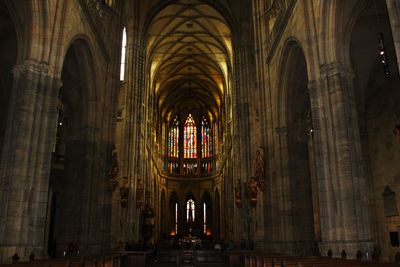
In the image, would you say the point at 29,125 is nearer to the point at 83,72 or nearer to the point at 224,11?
the point at 83,72

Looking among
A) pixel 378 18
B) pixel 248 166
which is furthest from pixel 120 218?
pixel 378 18

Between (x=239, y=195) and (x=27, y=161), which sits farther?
(x=239, y=195)

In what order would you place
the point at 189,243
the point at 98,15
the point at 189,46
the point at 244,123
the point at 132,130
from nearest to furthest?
the point at 98,15 → the point at 132,130 → the point at 244,123 → the point at 189,46 → the point at 189,243

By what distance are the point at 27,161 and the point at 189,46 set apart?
1263 inches

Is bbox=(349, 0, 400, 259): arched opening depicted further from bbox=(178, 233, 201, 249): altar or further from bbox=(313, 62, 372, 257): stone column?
bbox=(178, 233, 201, 249): altar

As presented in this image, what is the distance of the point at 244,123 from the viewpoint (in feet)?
98.1

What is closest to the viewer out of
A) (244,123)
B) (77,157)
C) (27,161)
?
(27,161)

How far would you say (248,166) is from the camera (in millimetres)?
28266

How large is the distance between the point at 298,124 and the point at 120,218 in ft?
43.9

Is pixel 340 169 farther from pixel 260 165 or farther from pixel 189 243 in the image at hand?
pixel 189 243

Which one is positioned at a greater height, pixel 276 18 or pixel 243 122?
pixel 276 18

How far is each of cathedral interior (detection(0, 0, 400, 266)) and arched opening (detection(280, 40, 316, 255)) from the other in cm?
7

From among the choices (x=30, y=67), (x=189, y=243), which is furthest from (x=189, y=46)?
(x=30, y=67)

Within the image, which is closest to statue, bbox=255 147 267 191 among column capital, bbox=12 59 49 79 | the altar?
column capital, bbox=12 59 49 79
